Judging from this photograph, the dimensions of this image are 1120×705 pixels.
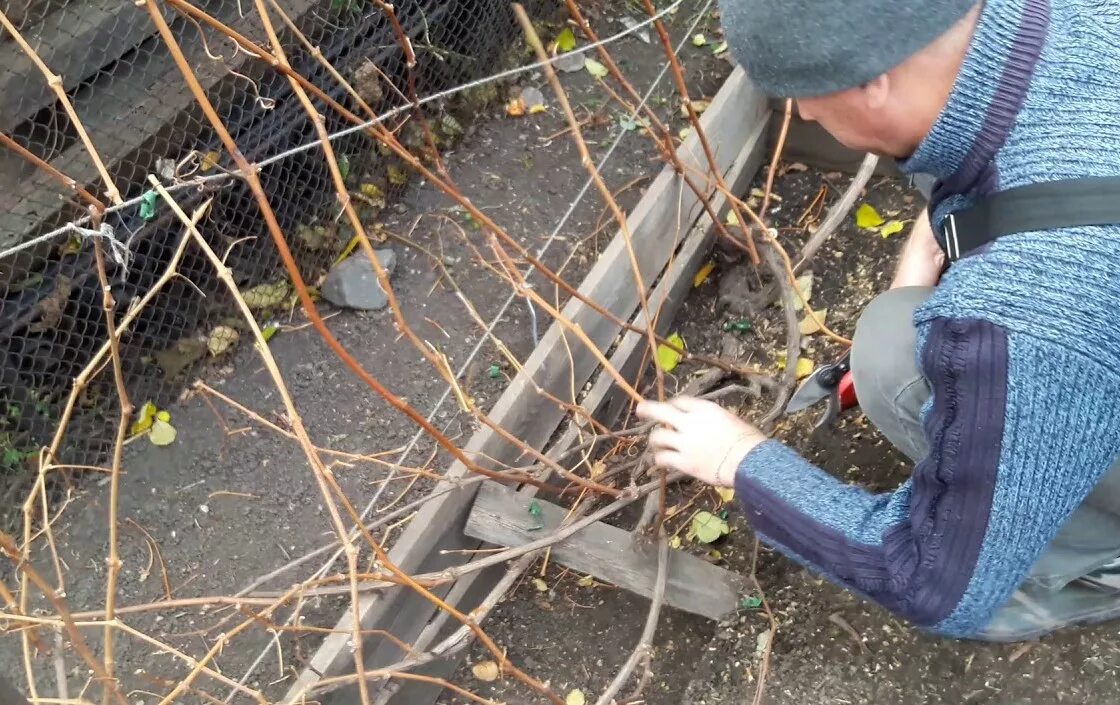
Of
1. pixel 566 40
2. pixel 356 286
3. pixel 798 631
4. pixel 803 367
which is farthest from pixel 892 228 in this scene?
pixel 356 286

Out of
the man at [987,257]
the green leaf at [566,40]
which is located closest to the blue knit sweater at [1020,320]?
the man at [987,257]

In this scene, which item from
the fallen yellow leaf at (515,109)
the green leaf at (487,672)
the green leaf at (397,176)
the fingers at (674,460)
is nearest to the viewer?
the fingers at (674,460)

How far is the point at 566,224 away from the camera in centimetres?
275

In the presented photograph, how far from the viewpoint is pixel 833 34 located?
3.07 ft

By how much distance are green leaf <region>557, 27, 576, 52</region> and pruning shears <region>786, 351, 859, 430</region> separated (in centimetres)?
190

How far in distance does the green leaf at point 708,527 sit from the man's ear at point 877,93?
1.20 m

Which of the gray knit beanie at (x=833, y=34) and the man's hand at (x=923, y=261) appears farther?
the man's hand at (x=923, y=261)

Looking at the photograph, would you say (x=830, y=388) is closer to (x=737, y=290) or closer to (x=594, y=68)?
(x=737, y=290)

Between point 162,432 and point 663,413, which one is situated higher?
point 663,413

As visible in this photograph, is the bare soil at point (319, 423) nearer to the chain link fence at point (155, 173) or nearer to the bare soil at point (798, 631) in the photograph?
the chain link fence at point (155, 173)

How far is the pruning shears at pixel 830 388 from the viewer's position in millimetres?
1790

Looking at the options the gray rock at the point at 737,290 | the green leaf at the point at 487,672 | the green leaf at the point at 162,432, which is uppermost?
the gray rock at the point at 737,290

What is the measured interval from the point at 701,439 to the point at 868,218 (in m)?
1.40

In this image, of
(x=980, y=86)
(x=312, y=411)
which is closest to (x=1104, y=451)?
(x=980, y=86)
